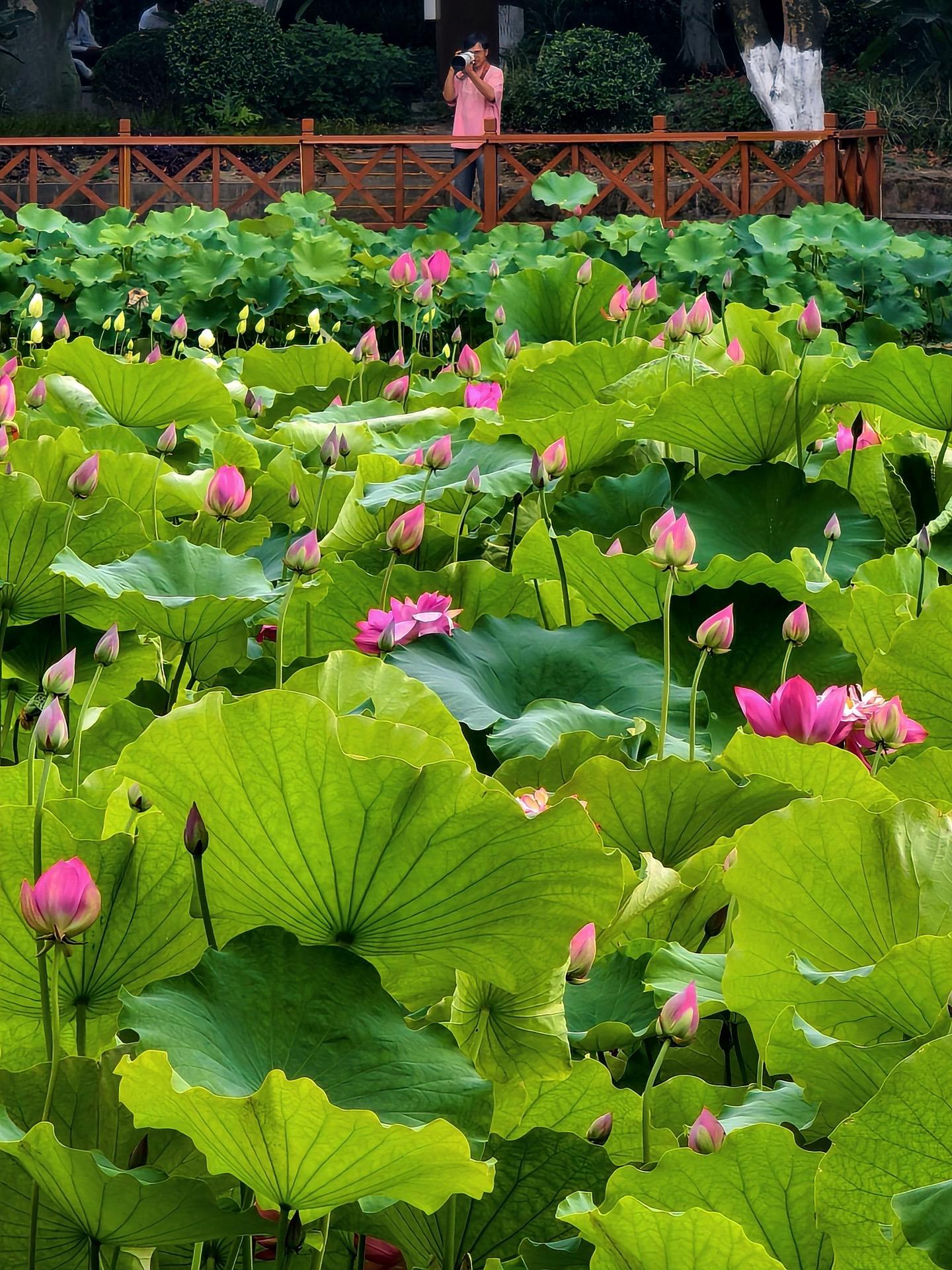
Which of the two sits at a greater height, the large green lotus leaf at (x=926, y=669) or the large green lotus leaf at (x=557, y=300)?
the large green lotus leaf at (x=557, y=300)

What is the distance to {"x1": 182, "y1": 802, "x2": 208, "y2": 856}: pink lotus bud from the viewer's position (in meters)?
0.58

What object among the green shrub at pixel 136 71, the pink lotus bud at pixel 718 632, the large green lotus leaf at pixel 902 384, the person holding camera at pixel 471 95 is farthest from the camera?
the green shrub at pixel 136 71

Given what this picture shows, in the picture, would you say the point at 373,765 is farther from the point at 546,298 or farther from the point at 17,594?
the point at 546,298

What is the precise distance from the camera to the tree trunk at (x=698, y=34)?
2034cm

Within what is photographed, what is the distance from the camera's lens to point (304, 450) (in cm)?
177

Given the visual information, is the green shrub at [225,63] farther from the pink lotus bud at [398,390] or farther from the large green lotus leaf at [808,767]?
the large green lotus leaf at [808,767]

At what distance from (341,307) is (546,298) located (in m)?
3.16

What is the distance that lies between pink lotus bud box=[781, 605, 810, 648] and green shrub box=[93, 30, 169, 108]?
19382mm

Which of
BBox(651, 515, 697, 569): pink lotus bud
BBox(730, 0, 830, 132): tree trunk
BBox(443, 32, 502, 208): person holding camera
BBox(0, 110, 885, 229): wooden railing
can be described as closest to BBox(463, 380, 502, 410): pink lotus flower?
BBox(651, 515, 697, 569): pink lotus bud

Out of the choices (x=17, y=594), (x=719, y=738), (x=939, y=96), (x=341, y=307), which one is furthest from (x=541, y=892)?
(x=939, y=96)

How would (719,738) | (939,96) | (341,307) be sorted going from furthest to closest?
1. (939,96)
2. (341,307)
3. (719,738)

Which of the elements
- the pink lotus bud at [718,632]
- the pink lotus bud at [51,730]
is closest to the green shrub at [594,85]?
the pink lotus bud at [718,632]

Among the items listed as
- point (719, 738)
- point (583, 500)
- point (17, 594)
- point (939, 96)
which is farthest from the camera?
point (939, 96)

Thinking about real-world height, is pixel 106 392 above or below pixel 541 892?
above
